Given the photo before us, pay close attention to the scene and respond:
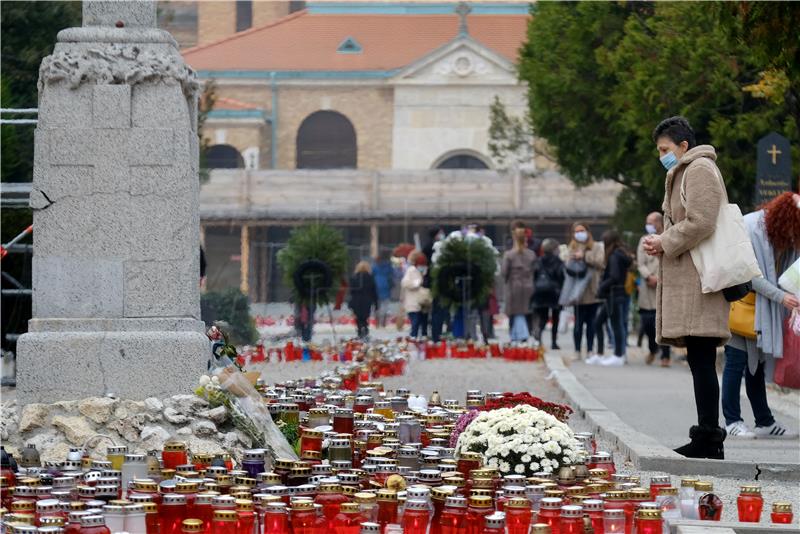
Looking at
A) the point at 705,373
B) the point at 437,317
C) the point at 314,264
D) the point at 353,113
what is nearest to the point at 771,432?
the point at 705,373

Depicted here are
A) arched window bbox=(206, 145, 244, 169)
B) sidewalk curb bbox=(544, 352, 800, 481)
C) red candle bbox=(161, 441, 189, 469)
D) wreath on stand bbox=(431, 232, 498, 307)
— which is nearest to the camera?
red candle bbox=(161, 441, 189, 469)

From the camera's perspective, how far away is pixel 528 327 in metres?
27.7

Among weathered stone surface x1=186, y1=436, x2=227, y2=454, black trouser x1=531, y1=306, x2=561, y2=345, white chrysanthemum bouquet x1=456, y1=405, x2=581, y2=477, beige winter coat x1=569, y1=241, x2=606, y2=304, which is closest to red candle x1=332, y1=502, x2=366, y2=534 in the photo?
white chrysanthemum bouquet x1=456, y1=405, x2=581, y2=477

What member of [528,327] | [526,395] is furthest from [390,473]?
[528,327]

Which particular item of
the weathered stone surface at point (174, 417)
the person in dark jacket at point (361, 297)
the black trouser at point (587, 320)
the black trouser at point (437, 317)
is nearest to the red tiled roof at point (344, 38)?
the person in dark jacket at point (361, 297)

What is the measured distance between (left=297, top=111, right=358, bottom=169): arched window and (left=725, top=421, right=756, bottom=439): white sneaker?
6268 centimetres

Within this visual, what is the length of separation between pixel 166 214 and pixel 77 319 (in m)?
0.77

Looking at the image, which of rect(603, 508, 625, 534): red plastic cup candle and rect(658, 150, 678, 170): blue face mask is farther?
rect(658, 150, 678, 170): blue face mask

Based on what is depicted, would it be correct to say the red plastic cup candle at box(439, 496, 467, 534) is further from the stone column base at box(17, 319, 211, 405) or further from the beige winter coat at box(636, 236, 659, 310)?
the beige winter coat at box(636, 236, 659, 310)

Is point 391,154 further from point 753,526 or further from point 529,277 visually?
point 753,526

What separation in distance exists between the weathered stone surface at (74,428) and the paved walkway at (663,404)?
3.84m

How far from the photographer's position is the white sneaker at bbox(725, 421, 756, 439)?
1218cm

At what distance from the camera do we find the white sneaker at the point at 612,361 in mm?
21953

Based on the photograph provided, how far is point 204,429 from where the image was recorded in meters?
8.80
